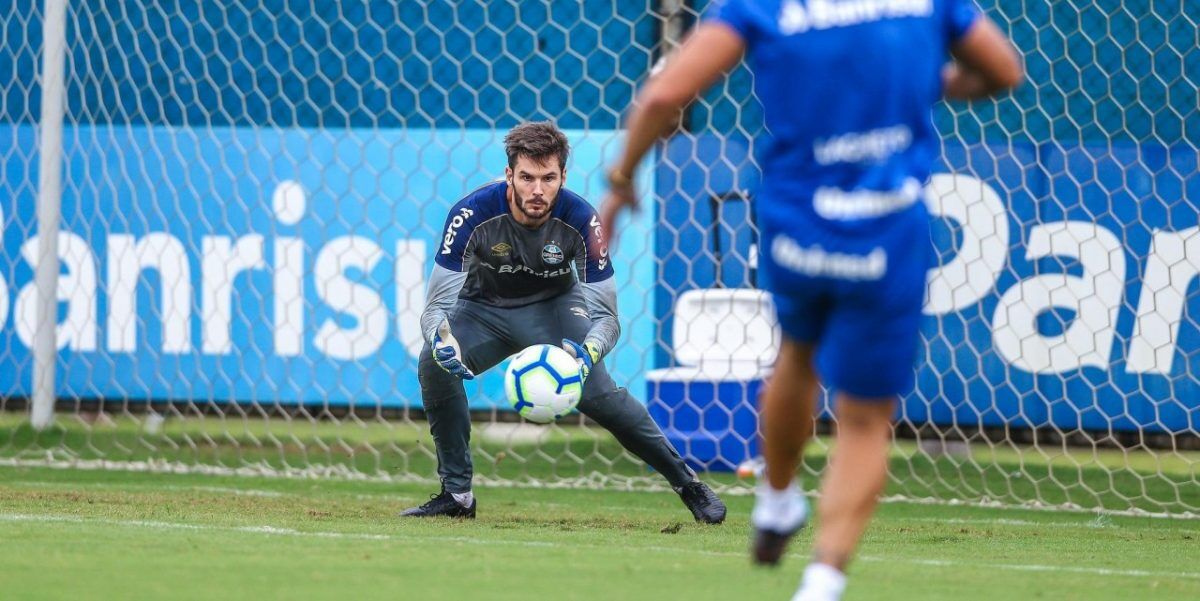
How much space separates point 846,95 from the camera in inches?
139

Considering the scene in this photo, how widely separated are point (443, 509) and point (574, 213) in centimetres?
123

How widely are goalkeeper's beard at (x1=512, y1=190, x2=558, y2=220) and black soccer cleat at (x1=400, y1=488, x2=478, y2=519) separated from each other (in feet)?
3.65

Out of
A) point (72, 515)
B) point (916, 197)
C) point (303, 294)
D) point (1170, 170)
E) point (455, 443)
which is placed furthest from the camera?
point (303, 294)

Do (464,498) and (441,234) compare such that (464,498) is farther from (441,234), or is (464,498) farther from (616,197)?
(616,197)

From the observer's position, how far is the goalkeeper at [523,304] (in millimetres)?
6375

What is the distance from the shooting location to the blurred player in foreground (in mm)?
3518

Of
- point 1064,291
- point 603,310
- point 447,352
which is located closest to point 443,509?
point 447,352

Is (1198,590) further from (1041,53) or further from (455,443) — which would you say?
(1041,53)

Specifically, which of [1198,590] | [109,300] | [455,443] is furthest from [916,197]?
[109,300]

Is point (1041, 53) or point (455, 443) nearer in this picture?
point (455, 443)

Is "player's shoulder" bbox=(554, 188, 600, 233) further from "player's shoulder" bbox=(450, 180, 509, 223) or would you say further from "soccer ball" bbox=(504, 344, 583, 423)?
"soccer ball" bbox=(504, 344, 583, 423)

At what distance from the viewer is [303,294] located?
9008mm

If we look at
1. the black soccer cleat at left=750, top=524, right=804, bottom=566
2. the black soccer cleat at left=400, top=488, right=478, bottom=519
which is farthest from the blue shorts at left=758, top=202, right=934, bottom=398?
the black soccer cleat at left=400, top=488, right=478, bottom=519

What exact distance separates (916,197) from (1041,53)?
5.25 meters
